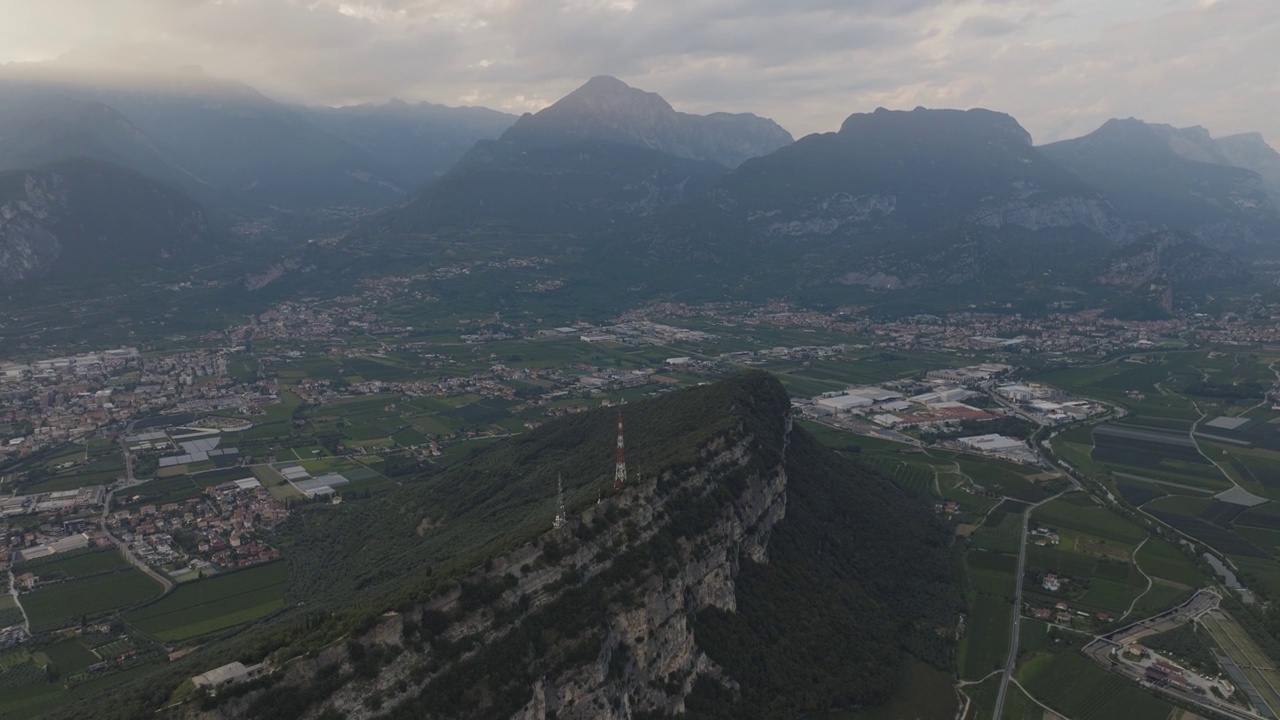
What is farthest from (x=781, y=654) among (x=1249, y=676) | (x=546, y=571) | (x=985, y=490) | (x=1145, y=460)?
(x=1145, y=460)

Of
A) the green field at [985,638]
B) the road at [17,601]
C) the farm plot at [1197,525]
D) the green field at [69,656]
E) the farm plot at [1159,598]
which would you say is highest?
the green field at [69,656]

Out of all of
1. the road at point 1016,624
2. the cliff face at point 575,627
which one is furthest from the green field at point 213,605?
the road at point 1016,624

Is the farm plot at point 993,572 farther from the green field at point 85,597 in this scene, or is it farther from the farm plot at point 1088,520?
the green field at point 85,597

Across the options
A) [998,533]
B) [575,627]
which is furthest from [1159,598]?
[575,627]

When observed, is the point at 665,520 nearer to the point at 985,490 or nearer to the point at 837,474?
the point at 837,474

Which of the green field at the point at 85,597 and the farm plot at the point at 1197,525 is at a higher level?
the green field at the point at 85,597

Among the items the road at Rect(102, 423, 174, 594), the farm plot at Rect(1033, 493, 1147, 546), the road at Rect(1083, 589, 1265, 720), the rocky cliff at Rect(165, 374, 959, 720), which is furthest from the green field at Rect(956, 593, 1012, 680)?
the road at Rect(102, 423, 174, 594)
